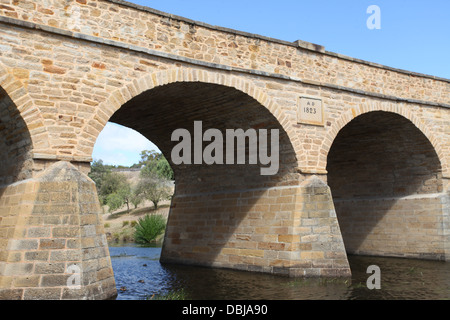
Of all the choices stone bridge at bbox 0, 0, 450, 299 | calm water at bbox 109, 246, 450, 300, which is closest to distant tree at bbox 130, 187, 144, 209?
stone bridge at bbox 0, 0, 450, 299

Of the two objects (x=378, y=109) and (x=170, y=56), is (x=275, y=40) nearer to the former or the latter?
(x=170, y=56)

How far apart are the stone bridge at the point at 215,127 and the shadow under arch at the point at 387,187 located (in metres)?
0.04

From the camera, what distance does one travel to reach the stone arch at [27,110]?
22.9 ft

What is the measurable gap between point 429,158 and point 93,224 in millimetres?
10735

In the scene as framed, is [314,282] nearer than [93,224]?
No

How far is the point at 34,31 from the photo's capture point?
7410 millimetres

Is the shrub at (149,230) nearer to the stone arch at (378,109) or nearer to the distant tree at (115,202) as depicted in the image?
the stone arch at (378,109)

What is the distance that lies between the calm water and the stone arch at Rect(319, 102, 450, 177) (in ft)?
9.74

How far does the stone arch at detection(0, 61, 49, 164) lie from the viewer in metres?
6.98

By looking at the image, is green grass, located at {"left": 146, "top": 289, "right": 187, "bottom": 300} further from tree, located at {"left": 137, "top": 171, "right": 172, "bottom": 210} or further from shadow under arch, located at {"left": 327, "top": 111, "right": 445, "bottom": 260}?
tree, located at {"left": 137, "top": 171, "right": 172, "bottom": 210}

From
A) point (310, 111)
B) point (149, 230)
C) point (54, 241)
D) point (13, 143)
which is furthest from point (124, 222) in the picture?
point (54, 241)

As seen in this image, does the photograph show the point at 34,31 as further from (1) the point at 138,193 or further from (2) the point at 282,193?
(1) the point at 138,193

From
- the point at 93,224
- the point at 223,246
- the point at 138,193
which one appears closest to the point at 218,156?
the point at 223,246

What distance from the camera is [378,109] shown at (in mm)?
A: 11969
